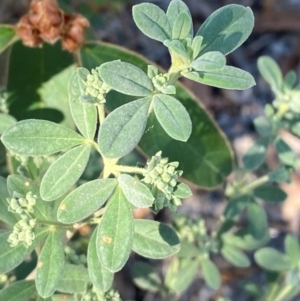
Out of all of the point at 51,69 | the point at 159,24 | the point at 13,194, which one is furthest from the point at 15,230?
the point at 51,69

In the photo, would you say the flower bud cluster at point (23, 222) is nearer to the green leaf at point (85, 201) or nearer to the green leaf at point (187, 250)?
the green leaf at point (85, 201)

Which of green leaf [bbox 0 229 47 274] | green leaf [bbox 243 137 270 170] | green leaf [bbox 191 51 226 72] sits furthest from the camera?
green leaf [bbox 243 137 270 170]

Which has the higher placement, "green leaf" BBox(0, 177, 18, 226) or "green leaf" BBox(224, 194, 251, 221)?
"green leaf" BBox(0, 177, 18, 226)

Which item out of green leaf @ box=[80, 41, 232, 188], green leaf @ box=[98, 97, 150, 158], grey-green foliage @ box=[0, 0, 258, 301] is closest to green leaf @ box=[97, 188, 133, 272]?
grey-green foliage @ box=[0, 0, 258, 301]

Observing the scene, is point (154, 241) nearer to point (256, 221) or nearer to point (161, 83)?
point (161, 83)

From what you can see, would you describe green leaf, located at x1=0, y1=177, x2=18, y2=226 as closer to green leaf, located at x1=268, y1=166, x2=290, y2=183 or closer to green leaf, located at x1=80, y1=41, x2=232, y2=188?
green leaf, located at x1=80, y1=41, x2=232, y2=188

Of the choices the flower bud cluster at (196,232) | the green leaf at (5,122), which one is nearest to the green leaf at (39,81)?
the green leaf at (5,122)
